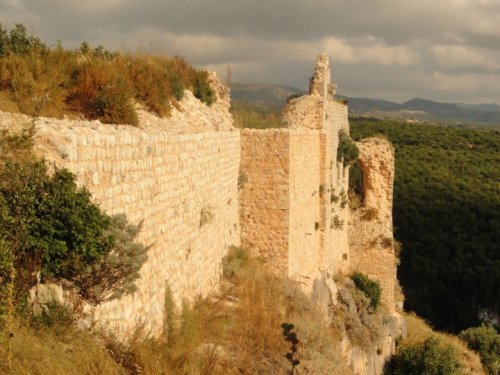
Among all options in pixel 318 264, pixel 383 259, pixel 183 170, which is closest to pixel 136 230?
pixel 183 170

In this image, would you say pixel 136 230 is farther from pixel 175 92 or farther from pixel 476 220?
pixel 476 220

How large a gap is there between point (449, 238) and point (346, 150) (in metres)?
20.0

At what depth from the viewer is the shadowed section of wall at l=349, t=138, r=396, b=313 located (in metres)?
18.2

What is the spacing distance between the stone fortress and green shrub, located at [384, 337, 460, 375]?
2.33ft

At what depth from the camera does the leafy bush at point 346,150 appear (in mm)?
16062

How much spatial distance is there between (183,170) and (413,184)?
32293 millimetres

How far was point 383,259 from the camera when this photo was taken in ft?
60.4

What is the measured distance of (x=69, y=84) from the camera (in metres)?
7.20

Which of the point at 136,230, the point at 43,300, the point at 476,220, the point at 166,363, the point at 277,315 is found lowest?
the point at 476,220

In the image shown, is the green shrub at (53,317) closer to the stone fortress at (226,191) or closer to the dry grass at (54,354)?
the dry grass at (54,354)

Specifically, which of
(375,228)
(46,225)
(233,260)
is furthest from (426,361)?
(46,225)

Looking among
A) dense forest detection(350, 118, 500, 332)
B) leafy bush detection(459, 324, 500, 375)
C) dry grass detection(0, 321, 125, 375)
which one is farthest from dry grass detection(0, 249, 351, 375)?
dense forest detection(350, 118, 500, 332)

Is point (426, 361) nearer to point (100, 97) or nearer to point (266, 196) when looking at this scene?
point (266, 196)

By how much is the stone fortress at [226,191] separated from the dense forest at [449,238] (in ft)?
47.9
